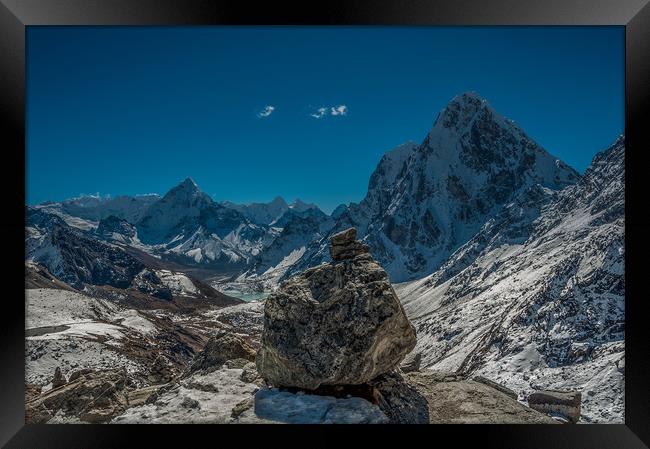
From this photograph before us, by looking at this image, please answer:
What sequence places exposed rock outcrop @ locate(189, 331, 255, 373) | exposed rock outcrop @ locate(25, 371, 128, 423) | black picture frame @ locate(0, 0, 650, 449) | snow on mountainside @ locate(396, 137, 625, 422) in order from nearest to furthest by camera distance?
black picture frame @ locate(0, 0, 650, 449) → exposed rock outcrop @ locate(25, 371, 128, 423) → exposed rock outcrop @ locate(189, 331, 255, 373) → snow on mountainside @ locate(396, 137, 625, 422)

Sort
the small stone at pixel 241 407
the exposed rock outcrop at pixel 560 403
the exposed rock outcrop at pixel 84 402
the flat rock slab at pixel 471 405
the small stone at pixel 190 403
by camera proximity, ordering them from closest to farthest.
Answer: the small stone at pixel 241 407 < the small stone at pixel 190 403 < the flat rock slab at pixel 471 405 < the exposed rock outcrop at pixel 84 402 < the exposed rock outcrop at pixel 560 403

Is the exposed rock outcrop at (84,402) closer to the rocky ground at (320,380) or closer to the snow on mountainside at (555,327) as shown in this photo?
the rocky ground at (320,380)

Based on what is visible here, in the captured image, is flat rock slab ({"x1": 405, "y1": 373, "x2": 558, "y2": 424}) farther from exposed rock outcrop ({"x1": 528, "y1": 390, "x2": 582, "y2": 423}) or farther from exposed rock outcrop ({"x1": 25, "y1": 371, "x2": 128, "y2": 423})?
exposed rock outcrop ({"x1": 25, "y1": 371, "x2": 128, "y2": 423})

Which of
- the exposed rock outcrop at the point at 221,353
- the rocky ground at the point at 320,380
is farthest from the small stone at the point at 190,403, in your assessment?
the exposed rock outcrop at the point at 221,353

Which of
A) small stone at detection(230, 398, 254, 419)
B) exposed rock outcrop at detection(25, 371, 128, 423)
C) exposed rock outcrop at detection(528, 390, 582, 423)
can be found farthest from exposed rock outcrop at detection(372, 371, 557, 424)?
exposed rock outcrop at detection(25, 371, 128, 423)
